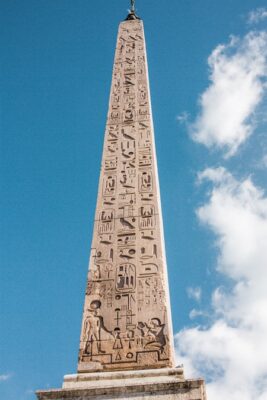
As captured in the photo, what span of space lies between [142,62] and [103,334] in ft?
14.5

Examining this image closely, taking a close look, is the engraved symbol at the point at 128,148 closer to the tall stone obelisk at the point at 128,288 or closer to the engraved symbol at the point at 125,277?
the tall stone obelisk at the point at 128,288

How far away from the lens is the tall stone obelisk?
4320 millimetres

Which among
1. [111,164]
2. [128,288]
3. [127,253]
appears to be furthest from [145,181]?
[128,288]

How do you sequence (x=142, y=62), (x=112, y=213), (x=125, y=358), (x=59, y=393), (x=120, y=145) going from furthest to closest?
(x=142, y=62)
(x=120, y=145)
(x=112, y=213)
(x=125, y=358)
(x=59, y=393)

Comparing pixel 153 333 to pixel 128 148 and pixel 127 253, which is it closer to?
pixel 127 253

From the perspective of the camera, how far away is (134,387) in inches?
168

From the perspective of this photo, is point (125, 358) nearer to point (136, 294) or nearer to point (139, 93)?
point (136, 294)

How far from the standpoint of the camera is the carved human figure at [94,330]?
479cm

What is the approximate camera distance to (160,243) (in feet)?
17.8

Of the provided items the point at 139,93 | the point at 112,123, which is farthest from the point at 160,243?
the point at 139,93

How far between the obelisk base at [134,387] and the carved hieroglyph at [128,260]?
0.18m

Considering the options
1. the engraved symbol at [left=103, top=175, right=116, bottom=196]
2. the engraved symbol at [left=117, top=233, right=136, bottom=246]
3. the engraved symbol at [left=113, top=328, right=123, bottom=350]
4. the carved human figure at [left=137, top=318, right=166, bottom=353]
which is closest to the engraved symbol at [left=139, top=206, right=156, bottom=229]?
the engraved symbol at [left=117, top=233, right=136, bottom=246]

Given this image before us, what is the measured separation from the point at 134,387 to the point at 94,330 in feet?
2.54

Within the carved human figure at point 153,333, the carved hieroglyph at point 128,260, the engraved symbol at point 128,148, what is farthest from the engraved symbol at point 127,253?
the engraved symbol at point 128,148
